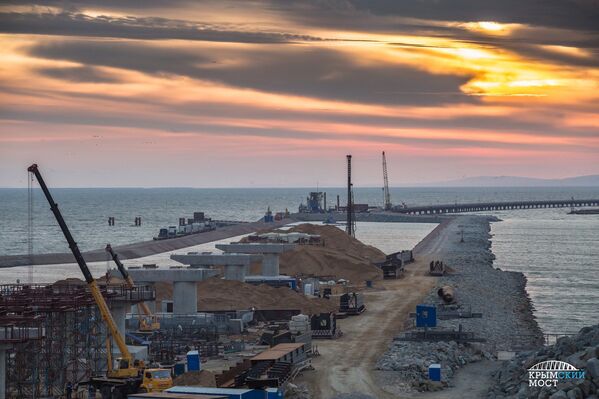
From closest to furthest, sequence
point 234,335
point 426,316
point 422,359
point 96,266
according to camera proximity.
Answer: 1. point 422,359
2. point 426,316
3. point 234,335
4. point 96,266

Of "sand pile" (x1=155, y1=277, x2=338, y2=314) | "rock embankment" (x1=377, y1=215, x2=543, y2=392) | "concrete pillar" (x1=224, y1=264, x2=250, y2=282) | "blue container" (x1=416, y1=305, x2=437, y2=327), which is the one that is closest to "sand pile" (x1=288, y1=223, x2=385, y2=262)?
"rock embankment" (x1=377, y1=215, x2=543, y2=392)

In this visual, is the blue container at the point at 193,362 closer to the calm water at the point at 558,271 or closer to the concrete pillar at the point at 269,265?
the calm water at the point at 558,271

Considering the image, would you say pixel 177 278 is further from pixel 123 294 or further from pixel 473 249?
pixel 473 249

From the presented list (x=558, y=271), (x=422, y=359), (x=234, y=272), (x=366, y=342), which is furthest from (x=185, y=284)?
(x=558, y=271)

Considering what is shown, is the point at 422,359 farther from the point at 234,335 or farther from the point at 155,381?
the point at 234,335

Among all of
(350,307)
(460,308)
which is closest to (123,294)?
(350,307)

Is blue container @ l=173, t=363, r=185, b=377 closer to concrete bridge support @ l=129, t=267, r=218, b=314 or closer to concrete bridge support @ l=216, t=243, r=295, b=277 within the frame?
concrete bridge support @ l=129, t=267, r=218, b=314
